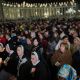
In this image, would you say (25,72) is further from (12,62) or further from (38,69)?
(12,62)

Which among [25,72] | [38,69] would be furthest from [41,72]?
[25,72]

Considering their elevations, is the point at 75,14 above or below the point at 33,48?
below

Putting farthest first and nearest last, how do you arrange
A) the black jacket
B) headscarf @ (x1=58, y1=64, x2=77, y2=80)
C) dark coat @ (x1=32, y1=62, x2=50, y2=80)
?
the black jacket
dark coat @ (x1=32, y1=62, x2=50, y2=80)
headscarf @ (x1=58, y1=64, x2=77, y2=80)

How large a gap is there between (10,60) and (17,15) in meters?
87.3

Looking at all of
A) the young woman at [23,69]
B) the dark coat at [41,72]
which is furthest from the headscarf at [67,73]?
the young woman at [23,69]

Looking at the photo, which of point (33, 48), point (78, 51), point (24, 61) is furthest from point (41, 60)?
point (33, 48)

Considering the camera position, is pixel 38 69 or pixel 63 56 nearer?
pixel 38 69

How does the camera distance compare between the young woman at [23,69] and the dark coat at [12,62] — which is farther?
the dark coat at [12,62]

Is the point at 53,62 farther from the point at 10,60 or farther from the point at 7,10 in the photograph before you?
the point at 7,10

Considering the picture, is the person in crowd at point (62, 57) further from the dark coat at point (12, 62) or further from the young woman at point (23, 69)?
the young woman at point (23, 69)

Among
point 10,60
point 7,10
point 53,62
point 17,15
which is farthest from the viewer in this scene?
point 17,15

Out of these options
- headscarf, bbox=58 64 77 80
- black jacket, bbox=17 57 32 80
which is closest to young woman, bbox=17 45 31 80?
black jacket, bbox=17 57 32 80

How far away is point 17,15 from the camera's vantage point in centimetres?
9662

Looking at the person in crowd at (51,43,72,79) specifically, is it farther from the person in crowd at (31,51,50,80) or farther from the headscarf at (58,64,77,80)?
the headscarf at (58,64,77,80)
